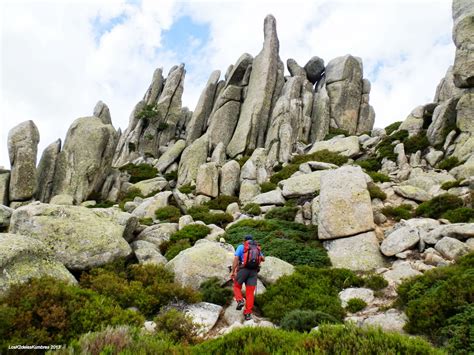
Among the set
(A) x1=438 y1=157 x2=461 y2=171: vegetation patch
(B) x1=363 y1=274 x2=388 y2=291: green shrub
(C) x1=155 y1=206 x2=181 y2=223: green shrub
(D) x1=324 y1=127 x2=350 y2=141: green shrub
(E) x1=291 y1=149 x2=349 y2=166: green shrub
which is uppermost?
(D) x1=324 y1=127 x2=350 y2=141: green shrub

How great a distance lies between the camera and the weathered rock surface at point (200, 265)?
14.0 meters

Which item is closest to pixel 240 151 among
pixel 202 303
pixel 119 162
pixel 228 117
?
pixel 228 117

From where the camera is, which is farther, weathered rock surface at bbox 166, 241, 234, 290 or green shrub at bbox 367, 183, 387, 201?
green shrub at bbox 367, 183, 387, 201

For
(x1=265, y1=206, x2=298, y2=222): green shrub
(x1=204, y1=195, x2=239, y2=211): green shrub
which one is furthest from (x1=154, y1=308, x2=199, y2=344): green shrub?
(x1=204, y1=195, x2=239, y2=211): green shrub

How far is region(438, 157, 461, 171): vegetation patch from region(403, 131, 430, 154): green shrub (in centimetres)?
487

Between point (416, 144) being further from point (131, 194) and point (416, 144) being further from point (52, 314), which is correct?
point (52, 314)

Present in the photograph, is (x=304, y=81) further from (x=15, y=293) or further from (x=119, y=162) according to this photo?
(x=15, y=293)

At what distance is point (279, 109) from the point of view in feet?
161

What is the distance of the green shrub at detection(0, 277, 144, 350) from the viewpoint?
7.19m

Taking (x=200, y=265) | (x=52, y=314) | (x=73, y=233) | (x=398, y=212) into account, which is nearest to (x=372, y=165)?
(x=398, y=212)

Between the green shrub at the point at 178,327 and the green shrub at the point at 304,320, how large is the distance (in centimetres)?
258

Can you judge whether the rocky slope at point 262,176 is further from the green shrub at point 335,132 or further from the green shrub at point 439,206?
the green shrub at point 335,132

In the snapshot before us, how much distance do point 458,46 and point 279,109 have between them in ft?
69.4

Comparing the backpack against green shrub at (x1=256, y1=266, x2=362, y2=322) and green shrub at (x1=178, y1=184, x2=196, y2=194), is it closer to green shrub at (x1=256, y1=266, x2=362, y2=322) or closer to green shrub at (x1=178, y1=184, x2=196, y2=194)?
green shrub at (x1=256, y1=266, x2=362, y2=322)
